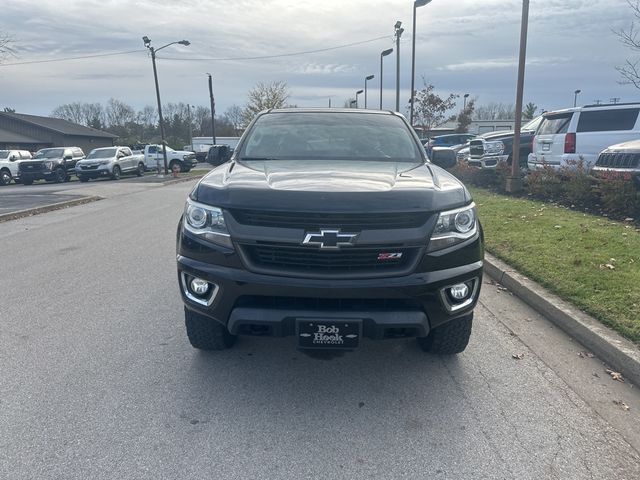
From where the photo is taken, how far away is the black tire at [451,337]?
3.33m

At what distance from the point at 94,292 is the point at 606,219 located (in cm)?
762

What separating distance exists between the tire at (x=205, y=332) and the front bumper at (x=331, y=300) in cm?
41

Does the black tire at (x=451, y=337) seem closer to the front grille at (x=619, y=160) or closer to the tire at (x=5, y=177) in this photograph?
the front grille at (x=619, y=160)

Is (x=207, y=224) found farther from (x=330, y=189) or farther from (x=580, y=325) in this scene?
(x=580, y=325)

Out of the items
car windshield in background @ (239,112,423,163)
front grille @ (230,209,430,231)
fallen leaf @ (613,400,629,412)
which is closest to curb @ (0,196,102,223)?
car windshield in background @ (239,112,423,163)

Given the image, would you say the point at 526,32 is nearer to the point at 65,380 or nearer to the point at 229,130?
the point at 65,380

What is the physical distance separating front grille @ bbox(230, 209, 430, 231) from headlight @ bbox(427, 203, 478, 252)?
115mm

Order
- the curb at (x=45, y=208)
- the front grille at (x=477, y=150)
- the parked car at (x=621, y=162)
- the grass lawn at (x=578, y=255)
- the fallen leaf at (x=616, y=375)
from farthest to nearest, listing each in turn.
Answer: the front grille at (x=477, y=150)
the curb at (x=45, y=208)
the parked car at (x=621, y=162)
the grass lawn at (x=578, y=255)
the fallen leaf at (x=616, y=375)

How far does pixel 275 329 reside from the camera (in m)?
2.79

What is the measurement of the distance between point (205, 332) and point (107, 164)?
2492cm

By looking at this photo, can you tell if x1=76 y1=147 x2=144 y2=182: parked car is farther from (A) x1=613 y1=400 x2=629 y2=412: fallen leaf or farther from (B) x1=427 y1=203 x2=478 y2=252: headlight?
(A) x1=613 y1=400 x2=629 y2=412: fallen leaf

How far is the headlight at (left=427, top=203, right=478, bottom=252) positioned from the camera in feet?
9.38

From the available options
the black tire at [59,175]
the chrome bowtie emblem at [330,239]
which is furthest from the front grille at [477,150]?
the black tire at [59,175]

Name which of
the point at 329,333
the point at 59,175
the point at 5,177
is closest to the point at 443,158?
the point at 329,333
